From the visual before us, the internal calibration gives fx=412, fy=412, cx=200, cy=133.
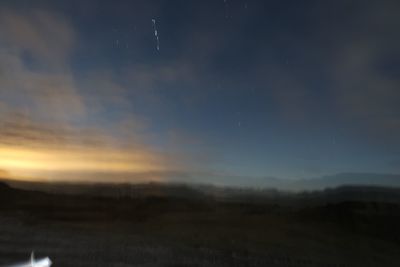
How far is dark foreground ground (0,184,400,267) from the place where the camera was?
2439cm

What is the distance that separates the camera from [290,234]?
4000 cm

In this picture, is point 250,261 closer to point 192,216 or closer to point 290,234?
point 290,234

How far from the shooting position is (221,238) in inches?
1372

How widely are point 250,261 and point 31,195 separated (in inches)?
2784

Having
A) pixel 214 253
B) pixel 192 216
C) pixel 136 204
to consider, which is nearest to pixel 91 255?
pixel 214 253

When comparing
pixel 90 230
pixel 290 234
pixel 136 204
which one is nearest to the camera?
pixel 90 230

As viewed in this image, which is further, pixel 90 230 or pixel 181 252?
pixel 90 230

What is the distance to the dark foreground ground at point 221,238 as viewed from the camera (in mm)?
24391

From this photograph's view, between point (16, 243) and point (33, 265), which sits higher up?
point (33, 265)

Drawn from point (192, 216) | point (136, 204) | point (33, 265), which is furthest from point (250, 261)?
point (136, 204)

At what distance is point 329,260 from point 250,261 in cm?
662

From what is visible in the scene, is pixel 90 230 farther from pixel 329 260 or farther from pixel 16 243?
pixel 329 260

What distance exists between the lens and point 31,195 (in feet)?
277

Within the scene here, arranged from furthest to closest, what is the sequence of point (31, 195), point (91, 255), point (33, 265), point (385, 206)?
1. point (31, 195)
2. point (385, 206)
3. point (91, 255)
4. point (33, 265)
